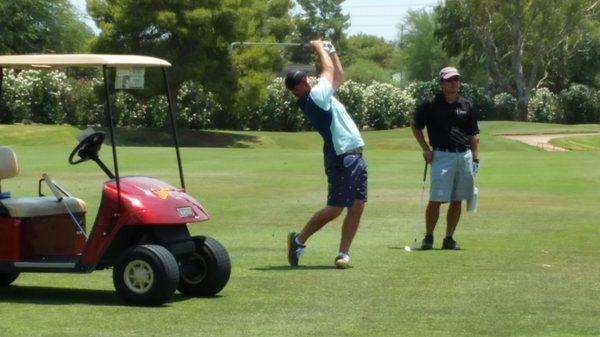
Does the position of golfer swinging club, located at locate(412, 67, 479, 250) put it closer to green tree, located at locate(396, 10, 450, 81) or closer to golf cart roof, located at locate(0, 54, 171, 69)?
golf cart roof, located at locate(0, 54, 171, 69)

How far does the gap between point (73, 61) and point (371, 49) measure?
432 ft

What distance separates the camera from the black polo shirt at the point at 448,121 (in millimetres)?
12352

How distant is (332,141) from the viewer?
10.7m

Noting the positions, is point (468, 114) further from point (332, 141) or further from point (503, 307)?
point (503, 307)

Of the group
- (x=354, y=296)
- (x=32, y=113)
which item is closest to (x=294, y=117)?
(x=32, y=113)

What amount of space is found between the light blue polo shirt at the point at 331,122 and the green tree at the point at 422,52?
85827 millimetres

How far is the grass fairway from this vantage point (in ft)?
26.0

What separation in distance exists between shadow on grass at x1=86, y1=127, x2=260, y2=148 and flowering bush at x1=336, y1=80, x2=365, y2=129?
26.1 feet

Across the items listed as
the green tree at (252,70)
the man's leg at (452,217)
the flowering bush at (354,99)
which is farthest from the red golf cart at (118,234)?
the flowering bush at (354,99)

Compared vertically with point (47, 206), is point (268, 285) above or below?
below

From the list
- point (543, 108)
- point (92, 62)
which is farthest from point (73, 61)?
point (543, 108)

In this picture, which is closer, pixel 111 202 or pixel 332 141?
pixel 111 202

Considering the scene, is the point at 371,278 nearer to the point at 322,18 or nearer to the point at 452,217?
the point at 452,217

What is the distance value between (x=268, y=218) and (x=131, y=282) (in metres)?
7.32
